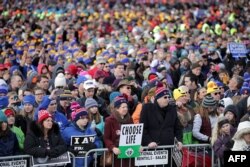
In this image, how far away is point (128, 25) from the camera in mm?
39750

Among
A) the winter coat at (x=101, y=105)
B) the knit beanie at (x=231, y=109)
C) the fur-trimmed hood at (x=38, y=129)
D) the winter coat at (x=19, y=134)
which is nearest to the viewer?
the fur-trimmed hood at (x=38, y=129)

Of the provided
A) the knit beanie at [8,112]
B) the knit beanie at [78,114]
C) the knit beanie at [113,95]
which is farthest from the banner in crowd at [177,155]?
the knit beanie at [113,95]

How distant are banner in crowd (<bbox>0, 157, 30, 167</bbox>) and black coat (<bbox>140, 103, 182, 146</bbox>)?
194 cm

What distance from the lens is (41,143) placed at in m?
12.7

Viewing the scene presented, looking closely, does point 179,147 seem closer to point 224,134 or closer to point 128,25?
point 224,134

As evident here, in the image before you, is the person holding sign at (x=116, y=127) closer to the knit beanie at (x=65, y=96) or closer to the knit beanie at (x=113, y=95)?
the knit beanie at (x=65, y=96)

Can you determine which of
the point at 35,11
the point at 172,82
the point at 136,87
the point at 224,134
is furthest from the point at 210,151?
the point at 35,11

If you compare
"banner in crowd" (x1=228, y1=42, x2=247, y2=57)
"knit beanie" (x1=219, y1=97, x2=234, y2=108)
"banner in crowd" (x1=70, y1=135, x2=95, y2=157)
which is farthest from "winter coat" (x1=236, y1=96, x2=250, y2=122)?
"banner in crowd" (x1=228, y1=42, x2=247, y2=57)

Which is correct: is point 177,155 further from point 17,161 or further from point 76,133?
point 17,161

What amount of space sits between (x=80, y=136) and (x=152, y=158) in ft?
3.60

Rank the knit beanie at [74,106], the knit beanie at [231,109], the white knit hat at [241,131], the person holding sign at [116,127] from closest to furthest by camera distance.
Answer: the white knit hat at [241,131] < the person holding sign at [116,127] < the knit beanie at [74,106] < the knit beanie at [231,109]

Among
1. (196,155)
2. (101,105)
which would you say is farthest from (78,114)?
(101,105)

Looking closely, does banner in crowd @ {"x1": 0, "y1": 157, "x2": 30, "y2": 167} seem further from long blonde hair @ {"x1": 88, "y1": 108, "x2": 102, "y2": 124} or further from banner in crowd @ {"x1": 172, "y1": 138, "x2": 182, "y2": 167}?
banner in crowd @ {"x1": 172, "y1": 138, "x2": 182, "y2": 167}

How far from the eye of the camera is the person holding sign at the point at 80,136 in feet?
42.8
